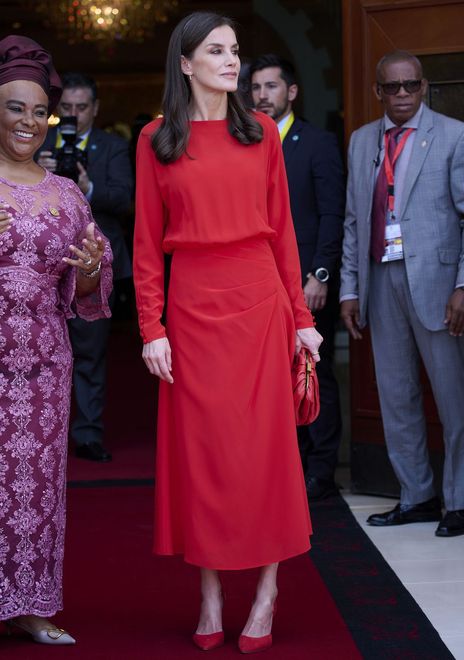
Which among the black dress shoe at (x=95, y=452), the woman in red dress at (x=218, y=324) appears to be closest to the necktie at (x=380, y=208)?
the woman in red dress at (x=218, y=324)

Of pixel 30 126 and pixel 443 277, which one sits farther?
pixel 443 277

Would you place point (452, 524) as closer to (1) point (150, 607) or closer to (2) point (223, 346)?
(1) point (150, 607)

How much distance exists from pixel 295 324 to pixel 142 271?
45cm

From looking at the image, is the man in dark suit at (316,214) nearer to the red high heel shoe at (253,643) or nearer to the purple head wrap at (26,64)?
the purple head wrap at (26,64)

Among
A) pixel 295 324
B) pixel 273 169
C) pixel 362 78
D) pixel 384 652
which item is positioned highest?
pixel 362 78

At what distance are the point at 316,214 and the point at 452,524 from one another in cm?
135

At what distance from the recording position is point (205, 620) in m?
3.27

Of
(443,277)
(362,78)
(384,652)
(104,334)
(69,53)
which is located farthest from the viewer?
(69,53)

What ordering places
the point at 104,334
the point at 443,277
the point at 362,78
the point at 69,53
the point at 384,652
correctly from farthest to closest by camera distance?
1. the point at 69,53
2. the point at 104,334
3. the point at 362,78
4. the point at 443,277
5. the point at 384,652

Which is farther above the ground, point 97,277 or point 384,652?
point 97,277

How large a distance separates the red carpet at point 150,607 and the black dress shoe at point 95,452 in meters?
1.29

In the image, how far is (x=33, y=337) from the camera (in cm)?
322

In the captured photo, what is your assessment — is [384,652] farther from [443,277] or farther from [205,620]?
[443,277]

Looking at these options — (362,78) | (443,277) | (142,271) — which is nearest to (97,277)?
(142,271)
